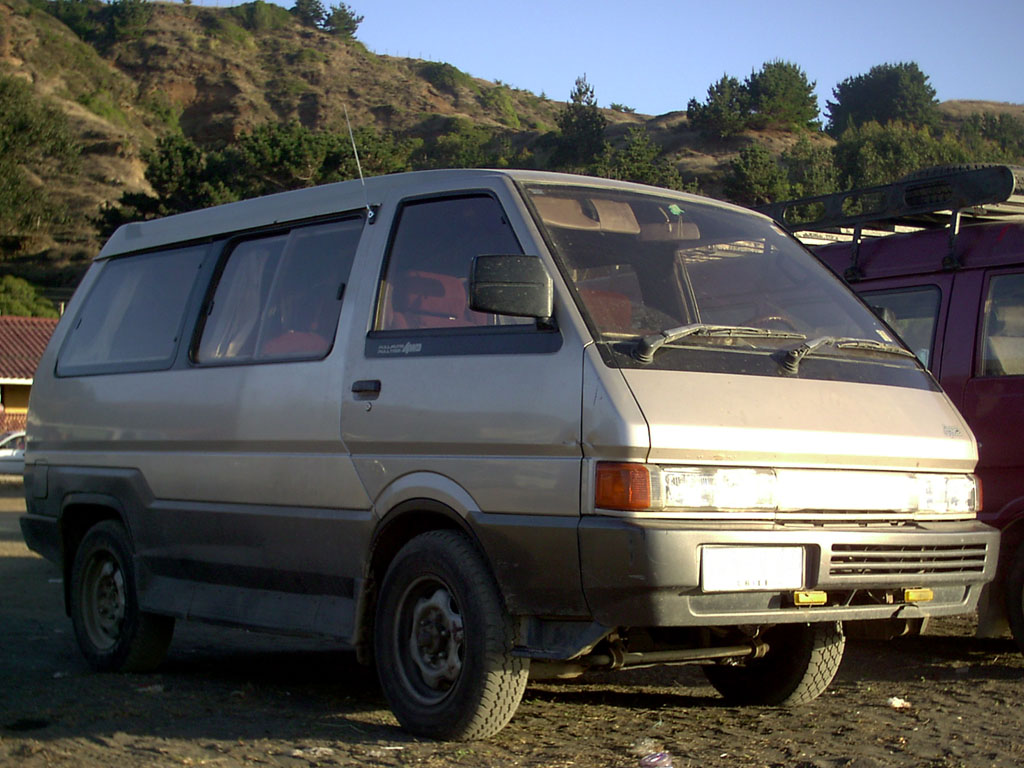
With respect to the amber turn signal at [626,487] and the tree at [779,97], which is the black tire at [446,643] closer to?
the amber turn signal at [626,487]

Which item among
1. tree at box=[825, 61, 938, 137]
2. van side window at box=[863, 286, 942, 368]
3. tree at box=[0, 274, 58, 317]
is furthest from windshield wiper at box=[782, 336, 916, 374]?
tree at box=[825, 61, 938, 137]

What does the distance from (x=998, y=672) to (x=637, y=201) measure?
10.5 ft

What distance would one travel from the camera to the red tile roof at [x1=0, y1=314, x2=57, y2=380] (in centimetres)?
3956

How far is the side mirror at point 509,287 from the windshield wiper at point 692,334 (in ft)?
1.19

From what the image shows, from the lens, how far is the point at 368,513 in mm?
4941

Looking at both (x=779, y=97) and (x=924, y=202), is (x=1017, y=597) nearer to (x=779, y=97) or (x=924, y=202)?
(x=924, y=202)

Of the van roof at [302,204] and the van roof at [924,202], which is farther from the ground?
the van roof at [924,202]

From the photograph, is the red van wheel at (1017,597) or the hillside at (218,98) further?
the hillside at (218,98)

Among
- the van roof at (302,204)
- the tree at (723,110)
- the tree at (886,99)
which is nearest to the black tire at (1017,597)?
the van roof at (302,204)

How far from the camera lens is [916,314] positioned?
702 cm

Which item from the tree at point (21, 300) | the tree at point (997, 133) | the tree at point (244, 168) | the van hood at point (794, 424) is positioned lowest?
the van hood at point (794, 424)

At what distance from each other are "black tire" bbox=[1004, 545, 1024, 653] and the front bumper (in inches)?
54.9

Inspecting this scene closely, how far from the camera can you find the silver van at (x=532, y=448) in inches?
164

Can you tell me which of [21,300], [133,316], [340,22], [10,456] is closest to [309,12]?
[340,22]
